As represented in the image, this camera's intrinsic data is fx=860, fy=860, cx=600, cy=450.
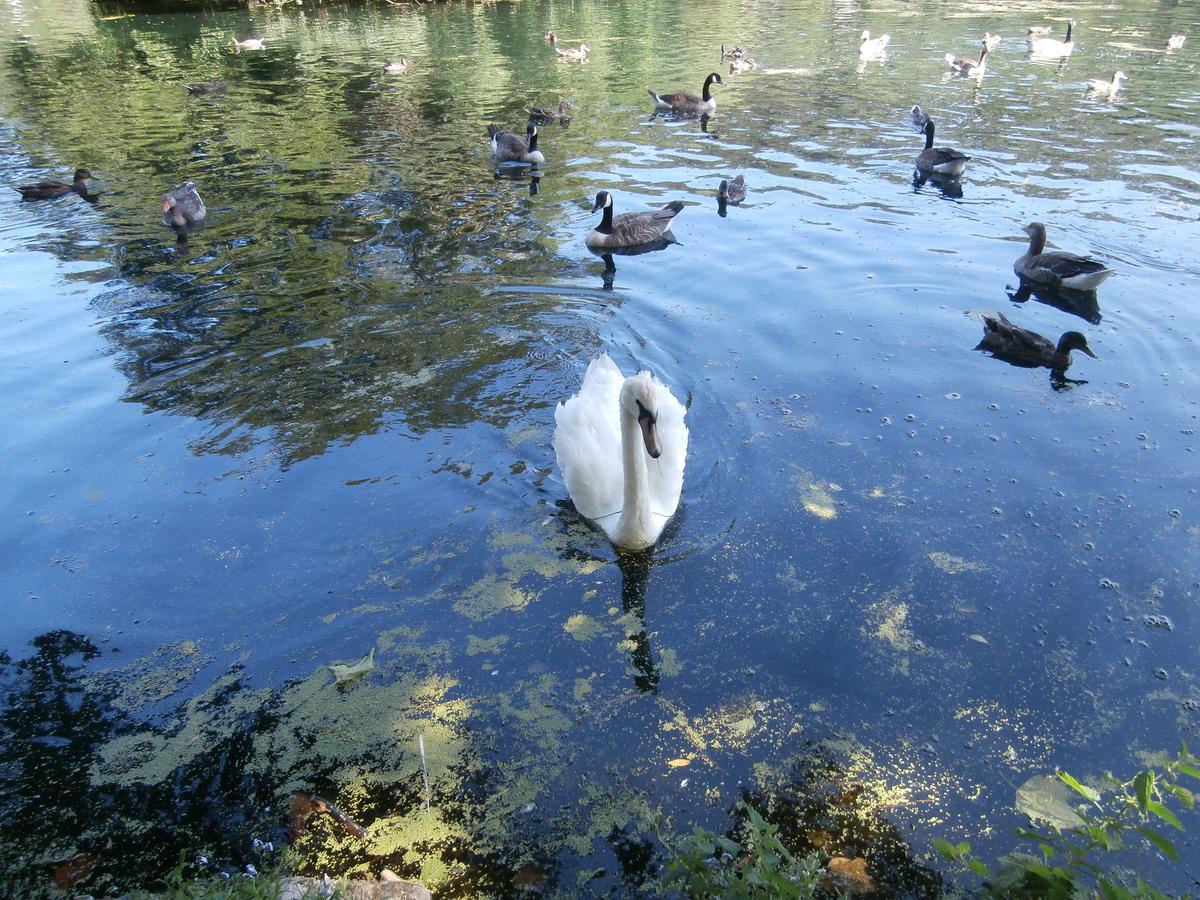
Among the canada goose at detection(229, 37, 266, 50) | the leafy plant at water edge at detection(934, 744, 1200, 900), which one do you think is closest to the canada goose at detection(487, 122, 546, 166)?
the leafy plant at water edge at detection(934, 744, 1200, 900)

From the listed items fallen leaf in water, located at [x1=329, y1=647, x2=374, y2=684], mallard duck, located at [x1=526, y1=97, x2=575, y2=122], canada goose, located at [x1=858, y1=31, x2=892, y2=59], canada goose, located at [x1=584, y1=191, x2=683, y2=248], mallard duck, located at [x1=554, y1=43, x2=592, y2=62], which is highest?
canada goose, located at [x1=858, y1=31, x2=892, y2=59]

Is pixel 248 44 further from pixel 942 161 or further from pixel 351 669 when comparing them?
pixel 351 669

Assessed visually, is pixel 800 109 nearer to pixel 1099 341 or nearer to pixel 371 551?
pixel 1099 341

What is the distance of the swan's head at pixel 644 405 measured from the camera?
209 inches

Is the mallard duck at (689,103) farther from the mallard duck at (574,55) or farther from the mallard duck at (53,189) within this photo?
the mallard duck at (53,189)

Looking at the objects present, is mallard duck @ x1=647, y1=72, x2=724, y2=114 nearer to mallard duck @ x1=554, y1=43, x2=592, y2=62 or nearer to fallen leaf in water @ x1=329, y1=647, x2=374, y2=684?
mallard duck @ x1=554, y1=43, x2=592, y2=62

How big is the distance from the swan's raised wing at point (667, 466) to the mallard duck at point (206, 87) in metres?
18.7

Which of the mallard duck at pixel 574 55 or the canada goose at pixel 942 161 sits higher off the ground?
the mallard duck at pixel 574 55

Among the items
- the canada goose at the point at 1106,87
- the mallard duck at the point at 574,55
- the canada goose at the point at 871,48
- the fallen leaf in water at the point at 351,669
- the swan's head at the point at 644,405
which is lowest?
the fallen leaf in water at the point at 351,669

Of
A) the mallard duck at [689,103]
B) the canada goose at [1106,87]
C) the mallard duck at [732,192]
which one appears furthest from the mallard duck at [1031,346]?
the canada goose at [1106,87]

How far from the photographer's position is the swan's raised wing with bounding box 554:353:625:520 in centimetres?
584

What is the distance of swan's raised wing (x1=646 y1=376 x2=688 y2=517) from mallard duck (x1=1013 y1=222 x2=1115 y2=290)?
18.7 ft

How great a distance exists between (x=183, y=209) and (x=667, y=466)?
855 cm

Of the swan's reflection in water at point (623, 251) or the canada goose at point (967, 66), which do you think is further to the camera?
the canada goose at point (967, 66)
